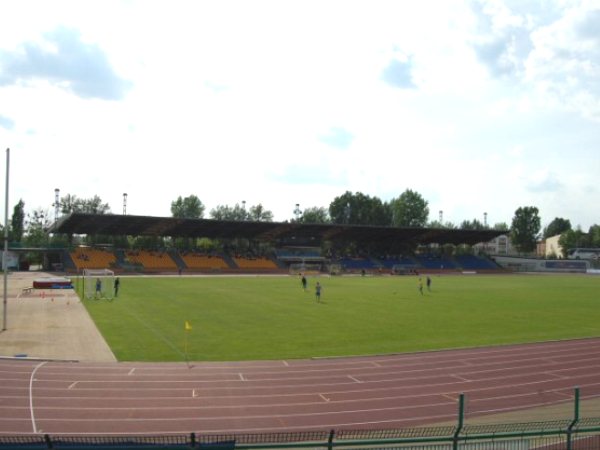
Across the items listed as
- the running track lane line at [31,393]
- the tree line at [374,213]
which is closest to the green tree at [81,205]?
the tree line at [374,213]

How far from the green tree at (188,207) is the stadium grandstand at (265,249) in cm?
3454

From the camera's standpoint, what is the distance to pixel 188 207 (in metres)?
151

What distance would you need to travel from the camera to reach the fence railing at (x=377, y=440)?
7.10m

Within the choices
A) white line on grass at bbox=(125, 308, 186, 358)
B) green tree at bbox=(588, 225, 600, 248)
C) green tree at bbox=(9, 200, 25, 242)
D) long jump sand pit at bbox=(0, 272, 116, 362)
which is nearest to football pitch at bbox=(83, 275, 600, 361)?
white line on grass at bbox=(125, 308, 186, 358)

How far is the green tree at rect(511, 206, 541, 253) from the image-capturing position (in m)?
144

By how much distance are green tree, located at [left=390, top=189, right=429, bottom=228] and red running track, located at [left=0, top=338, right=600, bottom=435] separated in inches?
5224

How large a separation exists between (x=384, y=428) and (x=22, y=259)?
88379 millimetres

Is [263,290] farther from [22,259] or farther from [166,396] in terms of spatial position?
[22,259]

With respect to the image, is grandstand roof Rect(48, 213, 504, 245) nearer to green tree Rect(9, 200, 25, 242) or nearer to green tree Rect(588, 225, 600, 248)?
green tree Rect(9, 200, 25, 242)

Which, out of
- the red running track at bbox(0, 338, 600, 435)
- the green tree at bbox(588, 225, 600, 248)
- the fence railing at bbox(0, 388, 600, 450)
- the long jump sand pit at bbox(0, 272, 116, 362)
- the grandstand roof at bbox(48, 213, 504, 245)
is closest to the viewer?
the fence railing at bbox(0, 388, 600, 450)

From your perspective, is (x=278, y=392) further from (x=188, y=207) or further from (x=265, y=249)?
(x=188, y=207)

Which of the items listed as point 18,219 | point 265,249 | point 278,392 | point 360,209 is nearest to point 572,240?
point 360,209

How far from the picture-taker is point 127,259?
86.2m

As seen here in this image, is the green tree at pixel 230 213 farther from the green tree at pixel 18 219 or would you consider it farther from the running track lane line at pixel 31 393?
the running track lane line at pixel 31 393
